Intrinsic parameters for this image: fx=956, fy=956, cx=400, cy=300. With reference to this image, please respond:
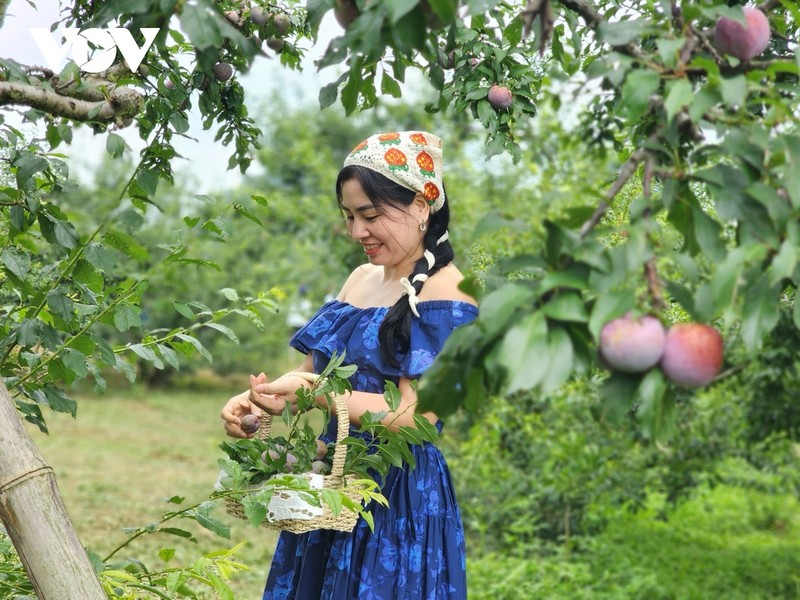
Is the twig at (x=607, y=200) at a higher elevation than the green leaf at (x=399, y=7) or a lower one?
lower

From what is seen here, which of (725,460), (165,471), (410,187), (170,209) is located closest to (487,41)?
(410,187)

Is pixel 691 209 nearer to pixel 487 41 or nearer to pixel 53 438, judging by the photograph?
pixel 487 41

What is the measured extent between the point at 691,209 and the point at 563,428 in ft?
13.4

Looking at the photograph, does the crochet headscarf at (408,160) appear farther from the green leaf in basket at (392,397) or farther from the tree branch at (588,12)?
the tree branch at (588,12)

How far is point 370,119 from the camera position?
15555 mm

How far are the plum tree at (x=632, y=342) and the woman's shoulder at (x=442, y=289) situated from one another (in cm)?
105

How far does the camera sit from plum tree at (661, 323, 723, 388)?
1036 mm

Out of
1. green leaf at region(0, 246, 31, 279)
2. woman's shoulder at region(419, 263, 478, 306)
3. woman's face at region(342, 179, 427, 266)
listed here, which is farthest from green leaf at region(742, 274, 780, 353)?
green leaf at region(0, 246, 31, 279)

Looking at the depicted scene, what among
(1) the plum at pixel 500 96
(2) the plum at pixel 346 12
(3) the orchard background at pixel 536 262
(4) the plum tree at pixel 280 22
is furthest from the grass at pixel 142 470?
(2) the plum at pixel 346 12

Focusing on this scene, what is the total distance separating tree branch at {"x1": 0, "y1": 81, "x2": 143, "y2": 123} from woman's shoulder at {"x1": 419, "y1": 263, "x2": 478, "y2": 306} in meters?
0.72

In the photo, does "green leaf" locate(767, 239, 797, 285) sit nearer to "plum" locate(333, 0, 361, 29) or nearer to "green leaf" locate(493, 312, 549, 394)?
"green leaf" locate(493, 312, 549, 394)

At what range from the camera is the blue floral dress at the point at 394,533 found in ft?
6.79

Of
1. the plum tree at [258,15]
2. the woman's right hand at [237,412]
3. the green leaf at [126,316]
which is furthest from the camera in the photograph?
the plum tree at [258,15]

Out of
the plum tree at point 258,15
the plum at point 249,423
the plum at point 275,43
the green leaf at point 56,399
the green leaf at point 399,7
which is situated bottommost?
the plum at point 249,423
